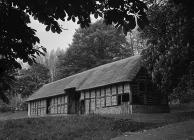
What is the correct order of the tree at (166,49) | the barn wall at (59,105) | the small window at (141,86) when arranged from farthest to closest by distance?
1. the barn wall at (59,105)
2. the small window at (141,86)
3. the tree at (166,49)

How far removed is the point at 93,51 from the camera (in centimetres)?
7131

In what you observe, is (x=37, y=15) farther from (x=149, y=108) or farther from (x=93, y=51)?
(x=93, y=51)

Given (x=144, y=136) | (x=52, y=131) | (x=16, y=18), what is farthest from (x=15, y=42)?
(x=52, y=131)

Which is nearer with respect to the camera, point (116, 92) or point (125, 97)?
point (116, 92)

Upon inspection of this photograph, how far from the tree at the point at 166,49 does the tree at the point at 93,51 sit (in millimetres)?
39363

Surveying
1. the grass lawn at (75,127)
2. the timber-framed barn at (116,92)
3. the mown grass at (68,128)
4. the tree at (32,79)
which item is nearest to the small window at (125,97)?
the timber-framed barn at (116,92)

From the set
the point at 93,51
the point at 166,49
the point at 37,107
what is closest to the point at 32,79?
the point at 93,51

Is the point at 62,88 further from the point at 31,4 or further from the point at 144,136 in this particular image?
the point at 31,4

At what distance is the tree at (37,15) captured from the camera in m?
6.15

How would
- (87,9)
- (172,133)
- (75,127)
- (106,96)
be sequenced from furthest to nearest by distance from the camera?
(106,96), (75,127), (172,133), (87,9)

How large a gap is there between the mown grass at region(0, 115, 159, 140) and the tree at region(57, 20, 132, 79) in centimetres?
4055

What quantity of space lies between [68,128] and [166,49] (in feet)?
32.1

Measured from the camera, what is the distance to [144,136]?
66.5 feet

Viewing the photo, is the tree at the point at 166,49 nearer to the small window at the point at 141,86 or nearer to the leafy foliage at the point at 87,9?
the small window at the point at 141,86
